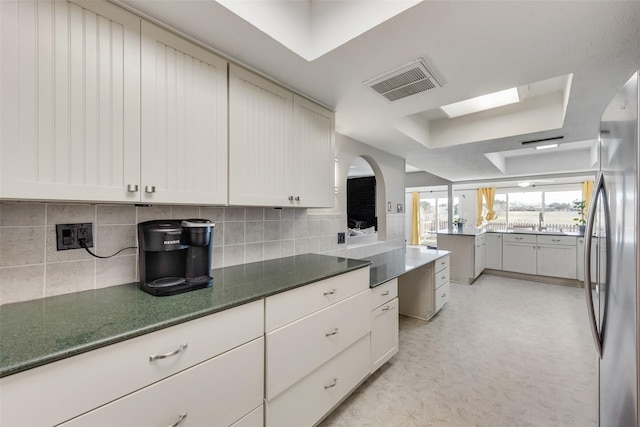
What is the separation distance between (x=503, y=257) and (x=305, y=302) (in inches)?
214

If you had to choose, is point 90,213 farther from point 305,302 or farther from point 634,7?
point 634,7

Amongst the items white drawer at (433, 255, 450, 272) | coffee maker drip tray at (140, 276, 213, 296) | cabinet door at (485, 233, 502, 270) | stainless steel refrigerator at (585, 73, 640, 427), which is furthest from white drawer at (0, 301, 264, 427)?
cabinet door at (485, 233, 502, 270)

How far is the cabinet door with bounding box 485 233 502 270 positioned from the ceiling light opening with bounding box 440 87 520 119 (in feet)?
11.4

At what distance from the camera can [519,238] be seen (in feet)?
17.0

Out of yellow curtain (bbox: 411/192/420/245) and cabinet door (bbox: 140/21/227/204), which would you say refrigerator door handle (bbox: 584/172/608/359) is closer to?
cabinet door (bbox: 140/21/227/204)

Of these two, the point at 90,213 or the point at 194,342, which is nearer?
the point at 194,342

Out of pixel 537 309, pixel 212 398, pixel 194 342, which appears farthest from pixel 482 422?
pixel 537 309

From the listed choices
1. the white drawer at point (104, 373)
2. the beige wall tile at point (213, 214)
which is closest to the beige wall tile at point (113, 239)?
the beige wall tile at point (213, 214)

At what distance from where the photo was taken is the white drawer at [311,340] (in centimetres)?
129

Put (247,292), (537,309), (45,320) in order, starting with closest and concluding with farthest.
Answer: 1. (45,320)
2. (247,292)
3. (537,309)

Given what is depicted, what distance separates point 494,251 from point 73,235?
6407mm

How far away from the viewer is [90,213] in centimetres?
127

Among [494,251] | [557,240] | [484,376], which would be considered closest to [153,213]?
[484,376]

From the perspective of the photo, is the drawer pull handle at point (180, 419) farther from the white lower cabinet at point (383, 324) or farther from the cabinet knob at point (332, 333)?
the white lower cabinet at point (383, 324)
